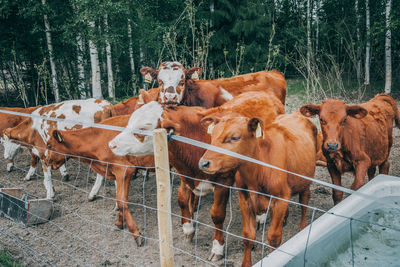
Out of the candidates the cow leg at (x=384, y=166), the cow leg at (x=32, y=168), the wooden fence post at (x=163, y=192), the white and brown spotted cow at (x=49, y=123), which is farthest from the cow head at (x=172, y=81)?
the cow leg at (x=384, y=166)

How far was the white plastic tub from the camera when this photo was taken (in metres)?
2.12

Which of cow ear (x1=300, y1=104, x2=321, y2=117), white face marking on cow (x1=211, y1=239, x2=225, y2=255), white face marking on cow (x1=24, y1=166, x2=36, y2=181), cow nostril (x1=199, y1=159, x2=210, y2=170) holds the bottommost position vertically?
white face marking on cow (x1=24, y1=166, x2=36, y2=181)

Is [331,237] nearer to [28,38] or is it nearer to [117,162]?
[117,162]

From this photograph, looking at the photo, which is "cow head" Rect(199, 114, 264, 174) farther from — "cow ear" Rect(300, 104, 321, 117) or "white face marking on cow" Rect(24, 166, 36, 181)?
"white face marking on cow" Rect(24, 166, 36, 181)

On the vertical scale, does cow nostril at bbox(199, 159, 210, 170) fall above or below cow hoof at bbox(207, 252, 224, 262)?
above

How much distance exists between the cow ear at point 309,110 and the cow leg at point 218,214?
4.74ft

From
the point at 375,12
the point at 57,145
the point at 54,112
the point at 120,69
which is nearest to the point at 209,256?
the point at 57,145

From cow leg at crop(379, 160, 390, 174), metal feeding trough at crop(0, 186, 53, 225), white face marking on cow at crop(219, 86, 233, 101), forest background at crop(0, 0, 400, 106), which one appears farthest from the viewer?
forest background at crop(0, 0, 400, 106)

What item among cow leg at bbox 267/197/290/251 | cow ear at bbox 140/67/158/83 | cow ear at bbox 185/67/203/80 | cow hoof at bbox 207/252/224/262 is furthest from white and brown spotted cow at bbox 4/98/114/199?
cow leg at bbox 267/197/290/251

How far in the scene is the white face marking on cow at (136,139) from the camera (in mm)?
3430

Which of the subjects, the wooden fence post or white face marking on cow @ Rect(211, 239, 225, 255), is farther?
white face marking on cow @ Rect(211, 239, 225, 255)

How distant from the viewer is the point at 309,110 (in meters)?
4.06

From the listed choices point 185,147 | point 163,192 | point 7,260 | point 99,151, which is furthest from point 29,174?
point 163,192

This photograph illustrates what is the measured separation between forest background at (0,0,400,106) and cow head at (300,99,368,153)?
199 inches
